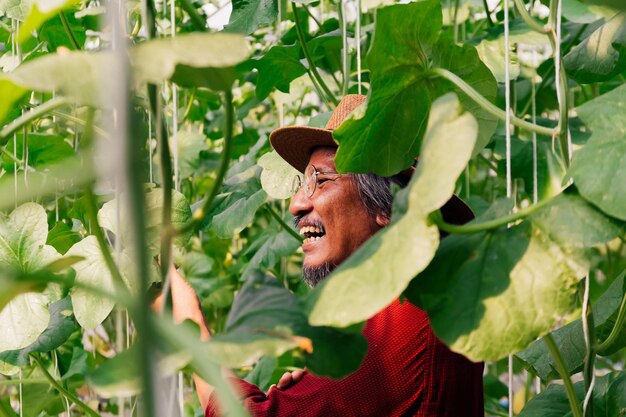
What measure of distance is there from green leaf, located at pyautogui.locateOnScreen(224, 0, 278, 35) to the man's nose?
1.14 ft

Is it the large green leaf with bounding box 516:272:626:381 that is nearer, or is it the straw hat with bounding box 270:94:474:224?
the large green leaf with bounding box 516:272:626:381

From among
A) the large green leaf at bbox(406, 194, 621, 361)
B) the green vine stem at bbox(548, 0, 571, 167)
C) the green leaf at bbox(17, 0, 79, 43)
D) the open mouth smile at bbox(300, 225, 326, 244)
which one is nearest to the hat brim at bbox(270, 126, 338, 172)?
the open mouth smile at bbox(300, 225, 326, 244)

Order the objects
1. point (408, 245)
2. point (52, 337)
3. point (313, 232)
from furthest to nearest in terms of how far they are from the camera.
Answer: point (313, 232), point (52, 337), point (408, 245)

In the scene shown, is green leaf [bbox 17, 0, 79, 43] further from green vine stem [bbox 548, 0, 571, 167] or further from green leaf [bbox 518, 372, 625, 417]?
green leaf [bbox 518, 372, 625, 417]

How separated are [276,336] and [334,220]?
3.26ft

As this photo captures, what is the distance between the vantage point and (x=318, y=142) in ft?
5.41

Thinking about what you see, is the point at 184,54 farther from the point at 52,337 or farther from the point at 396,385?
the point at 52,337

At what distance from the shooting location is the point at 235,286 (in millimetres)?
2592

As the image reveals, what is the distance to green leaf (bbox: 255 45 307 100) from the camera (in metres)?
1.79

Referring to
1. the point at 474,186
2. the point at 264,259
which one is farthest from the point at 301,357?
the point at 474,186

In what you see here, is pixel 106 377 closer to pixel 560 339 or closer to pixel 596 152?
pixel 596 152

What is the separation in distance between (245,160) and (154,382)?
1.67 metres

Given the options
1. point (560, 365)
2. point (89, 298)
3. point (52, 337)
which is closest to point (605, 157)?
point (560, 365)

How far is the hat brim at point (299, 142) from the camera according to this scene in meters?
1.59
